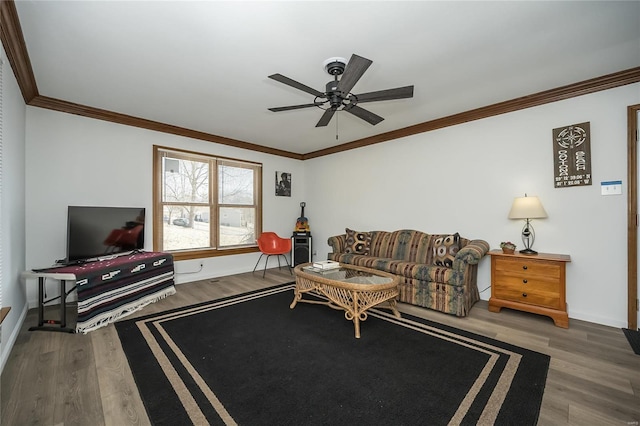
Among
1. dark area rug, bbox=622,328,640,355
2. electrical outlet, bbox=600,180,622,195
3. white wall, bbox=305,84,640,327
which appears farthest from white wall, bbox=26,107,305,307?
electrical outlet, bbox=600,180,622,195

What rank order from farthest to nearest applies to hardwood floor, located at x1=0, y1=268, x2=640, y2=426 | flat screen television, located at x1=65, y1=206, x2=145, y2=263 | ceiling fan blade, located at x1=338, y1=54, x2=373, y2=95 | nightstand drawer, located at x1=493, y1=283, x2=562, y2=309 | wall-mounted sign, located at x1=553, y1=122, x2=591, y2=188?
1. flat screen television, located at x1=65, y1=206, x2=145, y2=263
2. wall-mounted sign, located at x1=553, y1=122, x2=591, y2=188
3. nightstand drawer, located at x1=493, y1=283, x2=562, y2=309
4. ceiling fan blade, located at x1=338, y1=54, x2=373, y2=95
5. hardwood floor, located at x1=0, y1=268, x2=640, y2=426

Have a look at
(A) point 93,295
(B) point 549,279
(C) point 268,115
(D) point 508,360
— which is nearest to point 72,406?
(A) point 93,295

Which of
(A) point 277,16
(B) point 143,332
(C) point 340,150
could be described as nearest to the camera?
(A) point 277,16

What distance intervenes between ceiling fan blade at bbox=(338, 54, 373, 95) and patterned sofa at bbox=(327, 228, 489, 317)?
2.25 metres

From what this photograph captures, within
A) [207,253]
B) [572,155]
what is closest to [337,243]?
[207,253]

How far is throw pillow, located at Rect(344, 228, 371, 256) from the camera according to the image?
4.57m

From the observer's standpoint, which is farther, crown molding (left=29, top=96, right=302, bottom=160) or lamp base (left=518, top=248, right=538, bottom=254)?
crown molding (left=29, top=96, right=302, bottom=160)

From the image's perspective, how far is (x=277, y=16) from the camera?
1924mm

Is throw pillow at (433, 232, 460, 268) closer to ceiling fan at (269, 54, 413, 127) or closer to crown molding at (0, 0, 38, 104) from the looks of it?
ceiling fan at (269, 54, 413, 127)

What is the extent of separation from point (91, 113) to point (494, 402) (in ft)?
17.0

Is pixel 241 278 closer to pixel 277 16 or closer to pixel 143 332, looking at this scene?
pixel 143 332

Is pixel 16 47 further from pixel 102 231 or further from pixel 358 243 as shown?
pixel 358 243

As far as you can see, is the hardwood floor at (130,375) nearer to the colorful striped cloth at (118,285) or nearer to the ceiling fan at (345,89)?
the colorful striped cloth at (118,285)

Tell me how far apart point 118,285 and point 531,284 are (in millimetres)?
4503
